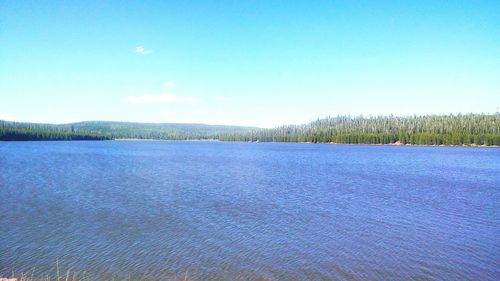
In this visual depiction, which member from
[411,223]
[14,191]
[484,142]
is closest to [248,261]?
[411,223]

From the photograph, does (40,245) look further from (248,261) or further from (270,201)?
(270,201)

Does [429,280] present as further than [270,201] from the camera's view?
No

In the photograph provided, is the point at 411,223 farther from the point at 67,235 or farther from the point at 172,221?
the point at 67,235

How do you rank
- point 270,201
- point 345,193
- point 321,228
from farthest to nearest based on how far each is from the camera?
point 345,193, point 270,201, point 321,228

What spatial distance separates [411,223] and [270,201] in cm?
1137

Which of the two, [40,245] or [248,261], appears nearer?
[248,261]

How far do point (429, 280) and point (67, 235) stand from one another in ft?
60.0

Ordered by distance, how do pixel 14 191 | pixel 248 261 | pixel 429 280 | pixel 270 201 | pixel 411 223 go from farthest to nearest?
pixel 14 191 → pixel 270 201 → pixel 411 223 → pixel 248 261 → pixel 429 280

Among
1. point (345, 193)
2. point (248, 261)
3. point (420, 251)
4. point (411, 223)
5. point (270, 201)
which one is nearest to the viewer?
point (248, 261)

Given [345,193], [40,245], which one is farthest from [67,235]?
[345,193]

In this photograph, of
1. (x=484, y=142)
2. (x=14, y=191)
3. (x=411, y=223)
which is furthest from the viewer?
(x=484, y=142)

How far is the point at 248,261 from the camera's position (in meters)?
16.0

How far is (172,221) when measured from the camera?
22.7m

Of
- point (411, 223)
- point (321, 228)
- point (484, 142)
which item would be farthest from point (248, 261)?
point (484, 142)
